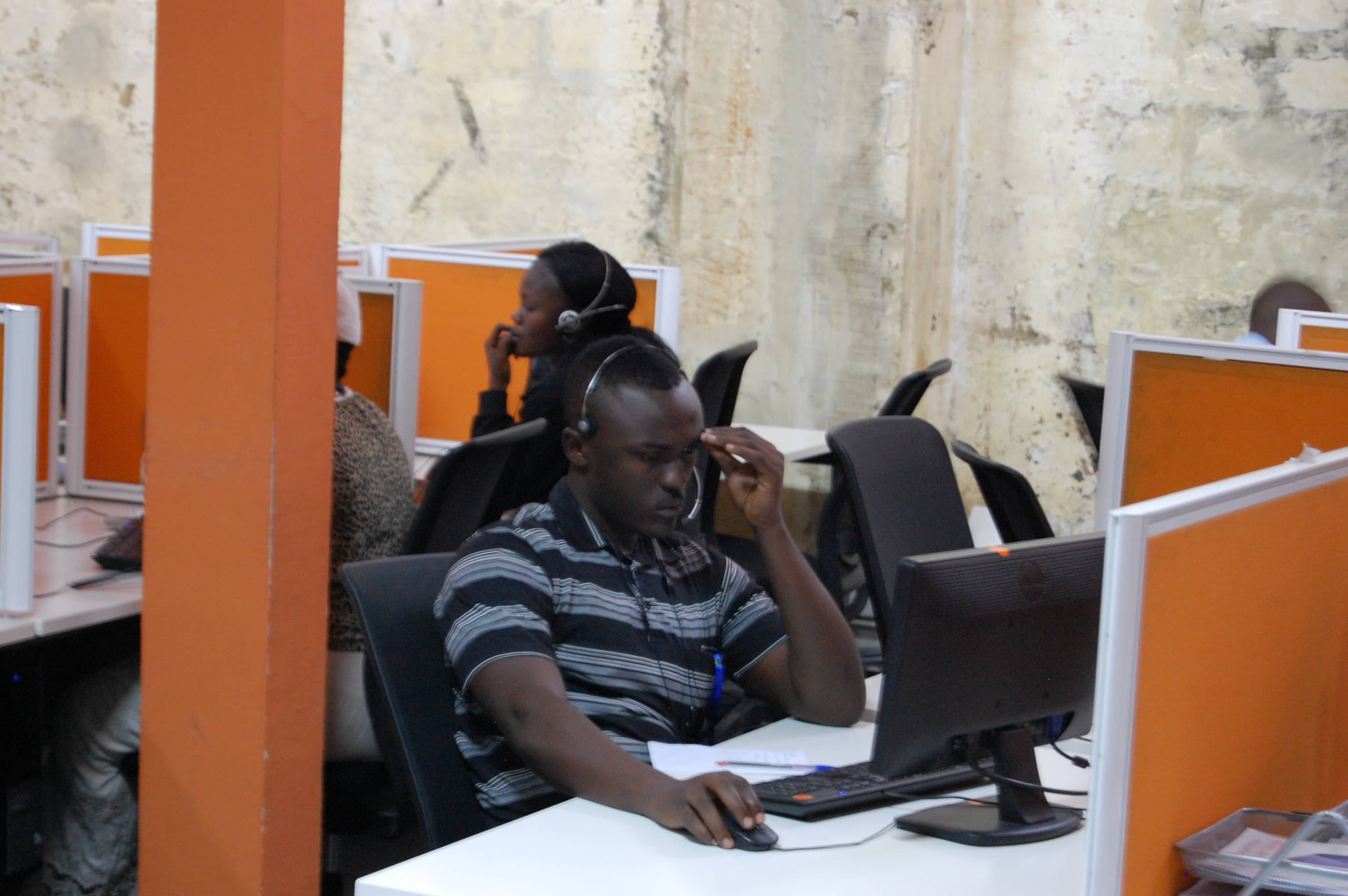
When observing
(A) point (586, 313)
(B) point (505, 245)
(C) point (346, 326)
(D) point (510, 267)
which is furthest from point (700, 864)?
(B) point (505, 245)

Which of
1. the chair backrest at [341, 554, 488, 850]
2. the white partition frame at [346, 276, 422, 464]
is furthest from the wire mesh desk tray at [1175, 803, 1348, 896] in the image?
the white partition frame at [346, 276, 422, 464]

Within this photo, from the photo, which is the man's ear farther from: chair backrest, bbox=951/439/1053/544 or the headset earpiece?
the headset earpiece

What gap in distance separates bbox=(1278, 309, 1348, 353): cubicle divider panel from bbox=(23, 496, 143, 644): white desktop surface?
231cm

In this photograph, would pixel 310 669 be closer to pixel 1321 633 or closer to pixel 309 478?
pixel 309 478

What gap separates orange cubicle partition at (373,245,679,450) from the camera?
384cm

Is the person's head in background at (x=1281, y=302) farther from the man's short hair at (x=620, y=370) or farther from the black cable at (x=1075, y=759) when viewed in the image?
the man's short hair at (x=620, y=370)

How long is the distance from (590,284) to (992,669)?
2.03 m

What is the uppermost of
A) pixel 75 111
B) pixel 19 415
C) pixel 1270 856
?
pixel 75 111

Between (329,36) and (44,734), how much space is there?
4.32 ft

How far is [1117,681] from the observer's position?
3.35 feet

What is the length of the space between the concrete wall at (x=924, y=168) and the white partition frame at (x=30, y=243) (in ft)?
4.77

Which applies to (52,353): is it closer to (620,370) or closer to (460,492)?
(460,492)

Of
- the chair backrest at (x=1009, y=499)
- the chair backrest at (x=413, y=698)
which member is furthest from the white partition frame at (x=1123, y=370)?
the chair backrest at (x=413, y=698)

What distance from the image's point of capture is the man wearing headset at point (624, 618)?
157 cm
